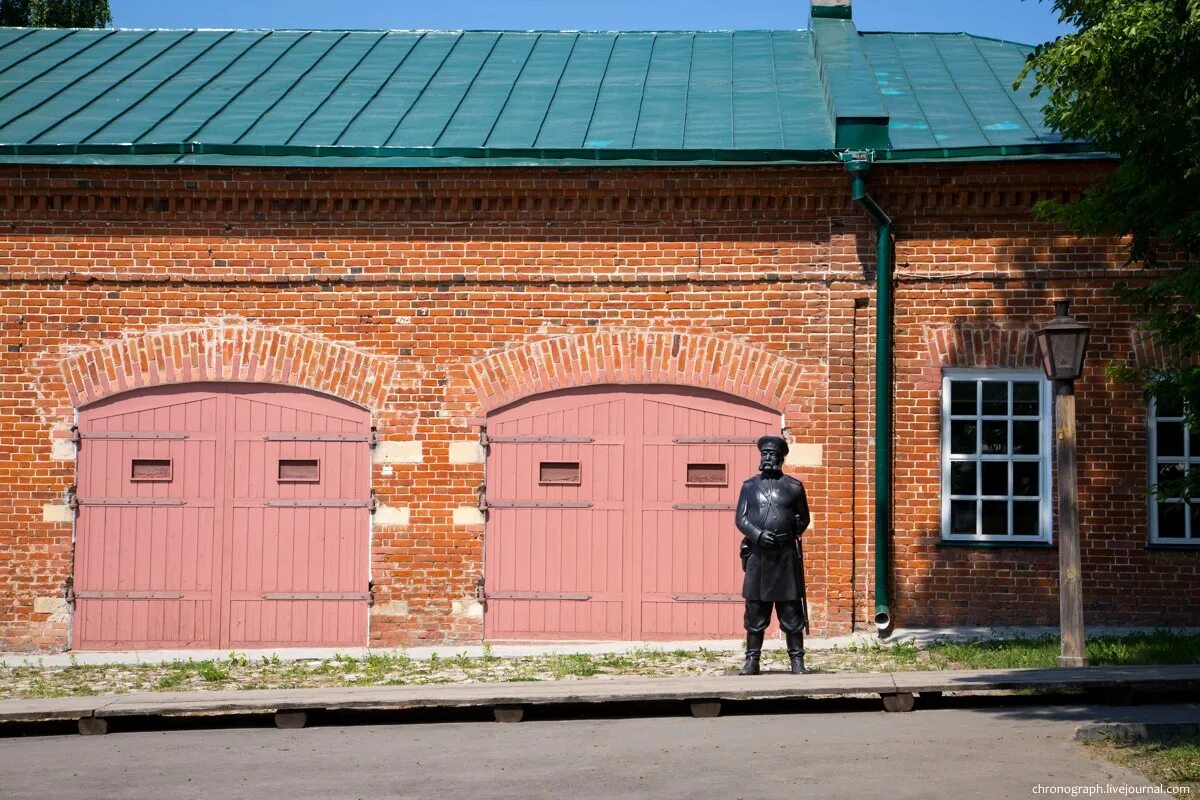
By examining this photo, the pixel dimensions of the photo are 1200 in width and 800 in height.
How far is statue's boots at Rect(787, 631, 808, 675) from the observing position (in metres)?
9.91

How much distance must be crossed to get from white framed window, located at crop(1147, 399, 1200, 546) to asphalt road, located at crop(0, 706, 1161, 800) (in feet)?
12.9

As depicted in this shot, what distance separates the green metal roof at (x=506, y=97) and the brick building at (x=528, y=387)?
92 millimetres

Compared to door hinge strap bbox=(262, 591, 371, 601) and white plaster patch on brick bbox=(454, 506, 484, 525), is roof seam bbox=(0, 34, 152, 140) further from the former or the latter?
white plaster patch on brick bbox=(454, 506, 484, 525)

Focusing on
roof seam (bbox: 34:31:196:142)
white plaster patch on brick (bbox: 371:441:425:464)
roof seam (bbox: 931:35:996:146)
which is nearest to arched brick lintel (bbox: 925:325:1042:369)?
roof seam (bbox: 931:35:996:146)

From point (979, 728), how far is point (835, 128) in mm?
5962

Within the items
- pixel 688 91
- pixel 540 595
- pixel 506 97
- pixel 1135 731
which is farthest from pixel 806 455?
pixel 1135 731

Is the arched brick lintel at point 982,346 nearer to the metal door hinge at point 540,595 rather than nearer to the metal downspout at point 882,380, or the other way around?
the metal downspout at point 882,380

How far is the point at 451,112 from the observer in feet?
44.3

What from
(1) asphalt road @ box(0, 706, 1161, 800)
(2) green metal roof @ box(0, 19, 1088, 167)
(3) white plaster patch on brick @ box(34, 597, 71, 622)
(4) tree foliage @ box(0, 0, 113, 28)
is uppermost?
(4) tree foliage @ box(0, 0, 113, 28)

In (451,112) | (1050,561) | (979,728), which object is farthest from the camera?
(451,112)

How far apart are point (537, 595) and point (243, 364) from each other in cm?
317

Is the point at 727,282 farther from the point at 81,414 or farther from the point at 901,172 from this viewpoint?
the point at 81,414

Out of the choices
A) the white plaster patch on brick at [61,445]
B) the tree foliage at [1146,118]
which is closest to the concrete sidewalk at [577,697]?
the tree foliage at [1146,118]

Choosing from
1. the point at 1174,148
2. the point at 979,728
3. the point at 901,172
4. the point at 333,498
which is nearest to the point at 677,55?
the point at 901,172
